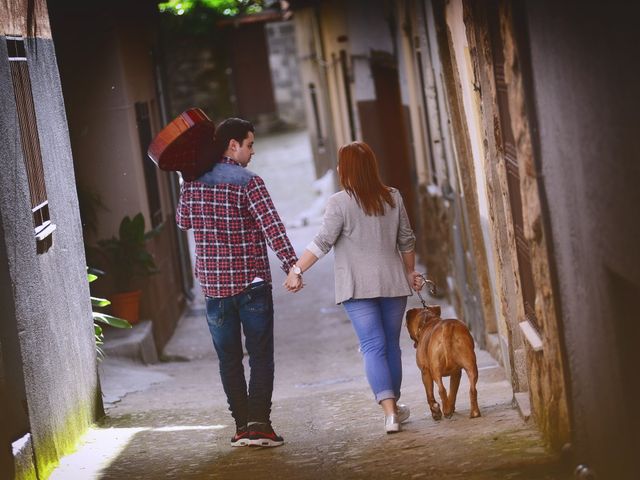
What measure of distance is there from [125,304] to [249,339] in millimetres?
5235

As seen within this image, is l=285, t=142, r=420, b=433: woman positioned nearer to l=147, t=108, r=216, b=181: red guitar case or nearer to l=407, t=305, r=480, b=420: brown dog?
l=407, t=305, r=480, b=420: brown dog

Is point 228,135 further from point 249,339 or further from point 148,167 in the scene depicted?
point 148,167

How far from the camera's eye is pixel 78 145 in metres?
11.3

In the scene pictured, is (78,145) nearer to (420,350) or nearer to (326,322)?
(326,322)

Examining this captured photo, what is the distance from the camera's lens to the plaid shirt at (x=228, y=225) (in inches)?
235

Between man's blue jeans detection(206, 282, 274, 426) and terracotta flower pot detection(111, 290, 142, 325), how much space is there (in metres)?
5.12

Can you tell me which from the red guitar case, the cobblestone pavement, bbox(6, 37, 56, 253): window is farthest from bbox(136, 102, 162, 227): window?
the red guitar case

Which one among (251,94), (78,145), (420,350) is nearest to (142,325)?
(78,145)

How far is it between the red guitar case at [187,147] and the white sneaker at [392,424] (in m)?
1.56

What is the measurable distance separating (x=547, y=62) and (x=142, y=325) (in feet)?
24.1

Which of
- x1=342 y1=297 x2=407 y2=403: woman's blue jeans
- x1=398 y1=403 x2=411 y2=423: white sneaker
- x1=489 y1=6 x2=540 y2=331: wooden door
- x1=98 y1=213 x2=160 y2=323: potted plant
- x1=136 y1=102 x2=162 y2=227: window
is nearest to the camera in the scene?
x1=489 y1=6 x2=540 y2=331: wooden door

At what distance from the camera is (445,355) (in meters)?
6.09

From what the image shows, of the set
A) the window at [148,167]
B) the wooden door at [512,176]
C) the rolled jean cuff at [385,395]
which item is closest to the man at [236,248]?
the rolled jean cuff at [385,395]

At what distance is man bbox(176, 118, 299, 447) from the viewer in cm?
596
